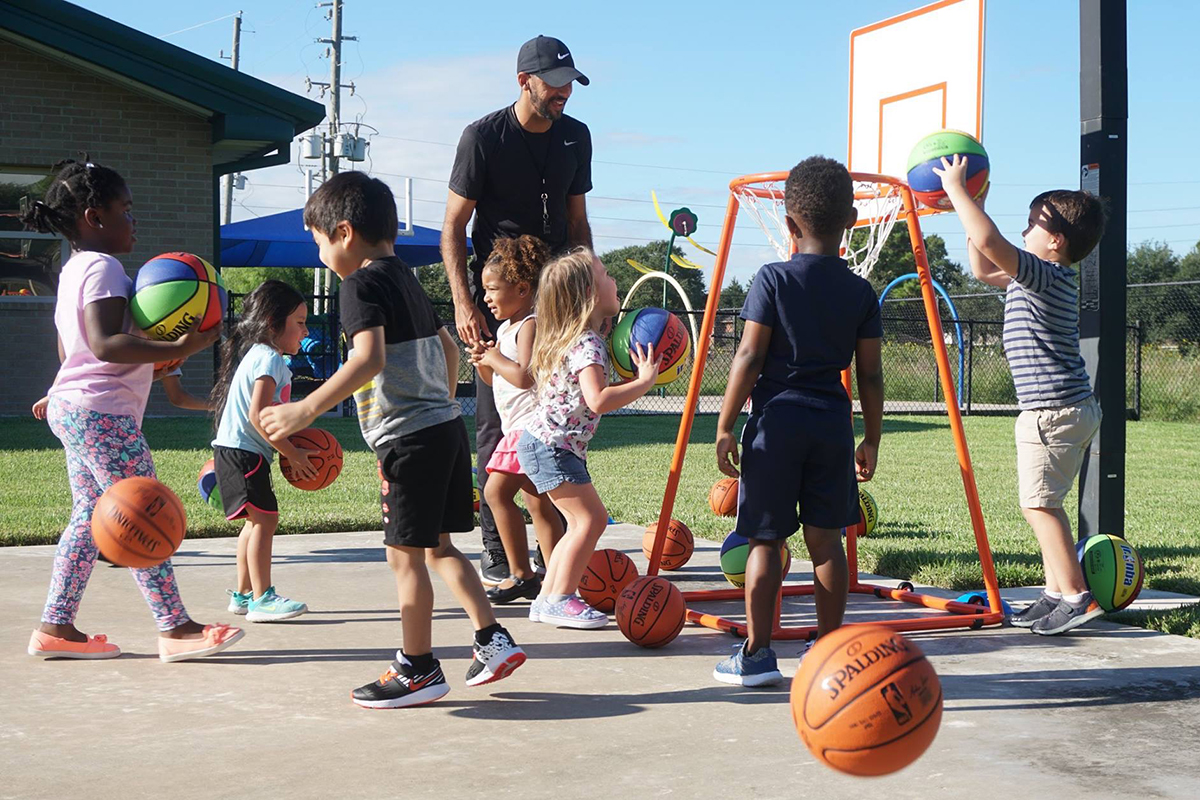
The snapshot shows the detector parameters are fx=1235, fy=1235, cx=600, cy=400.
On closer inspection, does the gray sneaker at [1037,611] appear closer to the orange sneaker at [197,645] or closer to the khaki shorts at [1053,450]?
the khaki shorts at [1053,450]

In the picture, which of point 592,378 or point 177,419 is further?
point 177,419

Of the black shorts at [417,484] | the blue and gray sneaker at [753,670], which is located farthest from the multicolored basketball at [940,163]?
the black shorts at [417,484]

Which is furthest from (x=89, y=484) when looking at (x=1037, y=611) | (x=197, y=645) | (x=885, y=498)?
(x=885, y=498)

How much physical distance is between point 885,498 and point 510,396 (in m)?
5.77

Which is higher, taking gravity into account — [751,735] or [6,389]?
[6,389]

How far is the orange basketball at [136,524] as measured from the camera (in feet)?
14.7

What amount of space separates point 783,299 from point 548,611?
1841 mm

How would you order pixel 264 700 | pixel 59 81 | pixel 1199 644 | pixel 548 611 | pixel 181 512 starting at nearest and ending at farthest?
pixel 264 700 → pixel 181 512 → pixel 1199 644 → pixel 548 611 → pixel 59 81

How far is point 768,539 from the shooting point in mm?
4449

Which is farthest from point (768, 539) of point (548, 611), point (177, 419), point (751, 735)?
point (177, 419)

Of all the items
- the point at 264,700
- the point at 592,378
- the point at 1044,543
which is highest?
the point at 592,378

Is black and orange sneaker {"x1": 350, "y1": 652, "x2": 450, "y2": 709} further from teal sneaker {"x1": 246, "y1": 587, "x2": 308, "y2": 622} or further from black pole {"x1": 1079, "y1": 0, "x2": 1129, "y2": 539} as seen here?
black pole {"x1": 1079, "y1": 0, "x2": 1129, "y2": 539}

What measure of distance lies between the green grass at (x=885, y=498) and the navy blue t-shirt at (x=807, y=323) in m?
2.16

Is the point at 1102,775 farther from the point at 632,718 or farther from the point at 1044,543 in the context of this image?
the point at 1044,543
